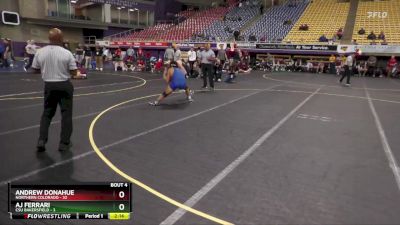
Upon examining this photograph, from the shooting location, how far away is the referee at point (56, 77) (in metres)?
5.11

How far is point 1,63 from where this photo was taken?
2223 centimetres

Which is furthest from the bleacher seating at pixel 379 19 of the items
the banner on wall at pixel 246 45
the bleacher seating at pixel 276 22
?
the banner on wall at pixel 246 45

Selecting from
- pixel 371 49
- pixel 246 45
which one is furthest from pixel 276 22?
pixel 371 49

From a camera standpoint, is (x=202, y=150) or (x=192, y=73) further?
(x=192, y=73)

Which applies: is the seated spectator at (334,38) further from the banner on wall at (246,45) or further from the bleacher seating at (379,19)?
the banner on wall at (246,45)

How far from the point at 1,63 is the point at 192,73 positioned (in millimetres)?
12476

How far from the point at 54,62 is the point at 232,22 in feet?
99.3

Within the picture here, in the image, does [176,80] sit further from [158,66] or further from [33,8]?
[33,8]

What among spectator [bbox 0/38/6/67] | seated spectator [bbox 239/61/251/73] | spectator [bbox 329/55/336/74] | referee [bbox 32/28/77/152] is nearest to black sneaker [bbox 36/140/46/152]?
referee [bbox 32/28/77/152]

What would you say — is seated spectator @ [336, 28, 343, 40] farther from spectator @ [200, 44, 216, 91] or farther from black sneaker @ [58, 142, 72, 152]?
black sneaker @ [58, 142, 72, 152]

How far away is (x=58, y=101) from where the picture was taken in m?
5.34

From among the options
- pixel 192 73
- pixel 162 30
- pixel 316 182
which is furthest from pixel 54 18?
pixel 316 182

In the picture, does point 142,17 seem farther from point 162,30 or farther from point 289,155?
point 289,155
